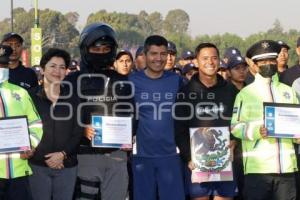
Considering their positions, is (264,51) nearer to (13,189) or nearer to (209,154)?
(209,154)

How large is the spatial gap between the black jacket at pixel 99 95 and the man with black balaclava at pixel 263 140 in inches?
45.0

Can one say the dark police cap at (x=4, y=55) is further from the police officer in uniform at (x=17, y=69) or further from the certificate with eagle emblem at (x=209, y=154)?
the certificate with eagle emblem at (x=209, y=154)

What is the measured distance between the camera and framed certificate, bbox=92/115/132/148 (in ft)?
17.9

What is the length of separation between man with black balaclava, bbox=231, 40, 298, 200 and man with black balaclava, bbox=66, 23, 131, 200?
1184 millimetres

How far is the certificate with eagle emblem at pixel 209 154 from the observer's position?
222 inches

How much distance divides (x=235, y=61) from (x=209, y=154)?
2064mm

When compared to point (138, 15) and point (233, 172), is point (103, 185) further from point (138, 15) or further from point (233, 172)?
point (138, 15)

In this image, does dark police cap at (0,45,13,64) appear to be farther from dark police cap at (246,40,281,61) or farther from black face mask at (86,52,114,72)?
dark police cap at (246,40,281,61)

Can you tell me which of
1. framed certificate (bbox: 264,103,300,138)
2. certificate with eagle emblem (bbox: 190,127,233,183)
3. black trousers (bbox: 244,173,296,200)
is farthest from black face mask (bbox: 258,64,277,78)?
black trousers (bbox: 244,173,296,200)

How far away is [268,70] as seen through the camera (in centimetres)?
565

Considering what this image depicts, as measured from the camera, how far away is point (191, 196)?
582 centimetres

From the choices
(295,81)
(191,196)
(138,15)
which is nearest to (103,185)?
(191,196)

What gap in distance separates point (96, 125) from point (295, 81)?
7.73ft

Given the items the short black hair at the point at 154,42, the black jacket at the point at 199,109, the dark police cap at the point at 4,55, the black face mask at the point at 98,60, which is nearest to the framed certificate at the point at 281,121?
the black jacket at the point at 199,109
